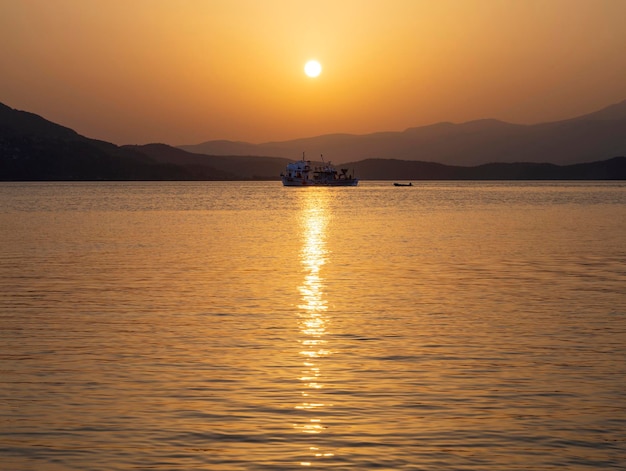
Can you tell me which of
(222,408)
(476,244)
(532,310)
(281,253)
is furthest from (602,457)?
(476,244)

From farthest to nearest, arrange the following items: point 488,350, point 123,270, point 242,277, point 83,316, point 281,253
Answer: point 281,253 < point 123,270 < point 242,277 < point 83,316 < point 488,350

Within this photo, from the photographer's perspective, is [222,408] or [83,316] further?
[83,316]

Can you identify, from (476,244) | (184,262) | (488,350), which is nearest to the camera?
(488,350)

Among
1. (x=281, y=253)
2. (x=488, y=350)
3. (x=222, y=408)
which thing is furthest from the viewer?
(x=281, y=253)

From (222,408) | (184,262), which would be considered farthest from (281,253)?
(222,408)

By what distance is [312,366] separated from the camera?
2131 centimetres

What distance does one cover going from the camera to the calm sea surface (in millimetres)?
14984

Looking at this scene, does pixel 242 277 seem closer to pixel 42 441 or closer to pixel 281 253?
pixel 281 253

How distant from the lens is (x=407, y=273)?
43.4 meters

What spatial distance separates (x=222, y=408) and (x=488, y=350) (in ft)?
28.1

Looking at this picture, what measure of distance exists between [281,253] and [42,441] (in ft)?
138

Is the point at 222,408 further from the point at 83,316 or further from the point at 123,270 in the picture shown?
the point at 123,270

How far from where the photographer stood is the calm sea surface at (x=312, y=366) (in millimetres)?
14984

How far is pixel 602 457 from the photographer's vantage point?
14.5 metres
